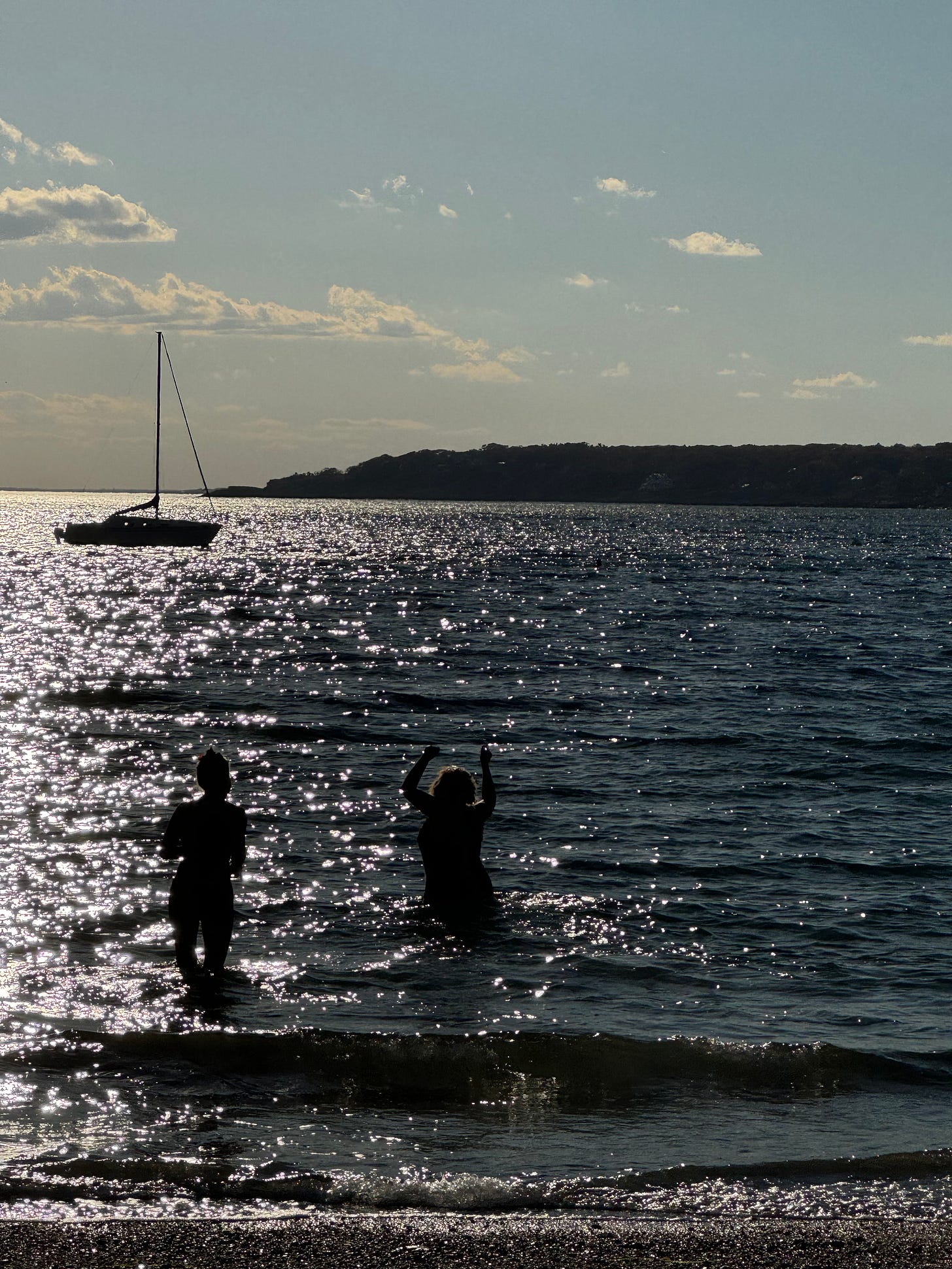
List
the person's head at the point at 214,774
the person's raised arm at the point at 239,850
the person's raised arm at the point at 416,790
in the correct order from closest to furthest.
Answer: the person's head at the point at 214,774 → the person's raised arm at the point at 239,850 → the person's raised arm at the point at 416,790

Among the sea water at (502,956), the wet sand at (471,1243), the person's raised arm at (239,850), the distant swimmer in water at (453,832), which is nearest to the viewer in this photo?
the wet sand at (471,1243)

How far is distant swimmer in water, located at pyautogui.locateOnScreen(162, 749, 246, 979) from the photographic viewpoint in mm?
8852

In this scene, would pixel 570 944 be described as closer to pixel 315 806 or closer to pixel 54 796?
pixel 315 806

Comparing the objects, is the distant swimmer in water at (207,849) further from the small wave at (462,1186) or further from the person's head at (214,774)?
the small wave at (462,1186)

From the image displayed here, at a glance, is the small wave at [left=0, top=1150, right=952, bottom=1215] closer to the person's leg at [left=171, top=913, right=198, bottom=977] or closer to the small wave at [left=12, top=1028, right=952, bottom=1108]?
the small wave at [left=12, top=1028, right=952, bottom=1108]

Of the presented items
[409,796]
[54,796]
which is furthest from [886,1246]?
[54,796]

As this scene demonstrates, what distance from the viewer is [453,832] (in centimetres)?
1143

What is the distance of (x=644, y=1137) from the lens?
23.5 ft

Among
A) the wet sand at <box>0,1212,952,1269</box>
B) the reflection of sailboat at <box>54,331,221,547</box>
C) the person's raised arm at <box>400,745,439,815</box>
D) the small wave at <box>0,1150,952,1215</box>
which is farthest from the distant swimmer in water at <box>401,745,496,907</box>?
the reflection of sailboat at <box>54,331,221,547</box>

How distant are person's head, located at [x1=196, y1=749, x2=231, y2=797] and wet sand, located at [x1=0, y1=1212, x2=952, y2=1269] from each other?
359 cm

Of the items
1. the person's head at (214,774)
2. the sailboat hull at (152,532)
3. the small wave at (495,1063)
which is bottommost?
the small wave at (495,1063)

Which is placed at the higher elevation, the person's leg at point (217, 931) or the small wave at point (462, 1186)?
the person's leg at point (217, 931)

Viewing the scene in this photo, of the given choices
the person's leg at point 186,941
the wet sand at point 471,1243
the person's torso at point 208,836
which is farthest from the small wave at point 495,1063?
the wet sand at point 471,1243

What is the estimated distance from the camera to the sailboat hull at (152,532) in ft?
316
